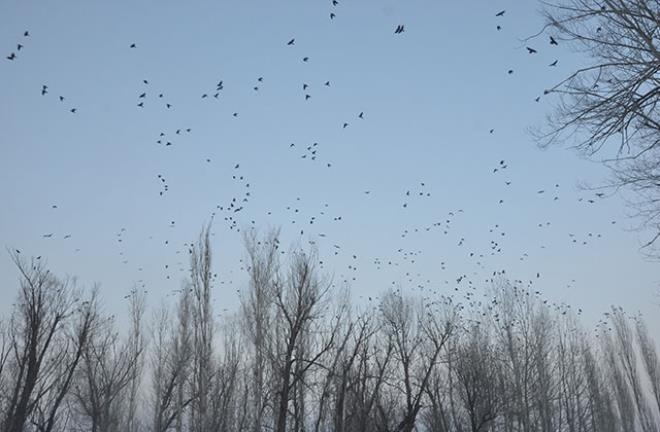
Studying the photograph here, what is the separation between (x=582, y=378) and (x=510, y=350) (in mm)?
8822

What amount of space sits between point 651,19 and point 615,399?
39.9 m

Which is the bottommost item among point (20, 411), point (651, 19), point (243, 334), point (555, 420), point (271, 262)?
point (20, 411)

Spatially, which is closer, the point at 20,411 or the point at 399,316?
the point at 20,411

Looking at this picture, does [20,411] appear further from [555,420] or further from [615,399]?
[615,399]

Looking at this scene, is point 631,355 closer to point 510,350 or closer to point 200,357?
point 510,350

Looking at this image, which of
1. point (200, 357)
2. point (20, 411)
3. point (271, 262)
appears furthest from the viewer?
point (271, 262)

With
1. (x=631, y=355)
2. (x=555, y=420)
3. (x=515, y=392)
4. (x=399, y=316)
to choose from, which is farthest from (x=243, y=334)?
(x=631, y=355)

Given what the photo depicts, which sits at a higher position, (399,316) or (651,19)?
(399,316)

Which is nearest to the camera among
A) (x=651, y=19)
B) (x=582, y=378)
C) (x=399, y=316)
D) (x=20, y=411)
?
(x=651, y=19)

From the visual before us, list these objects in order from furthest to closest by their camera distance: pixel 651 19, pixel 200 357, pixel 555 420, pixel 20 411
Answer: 1. pixel 555 420
2. pixel 200 357
3. pixel 20 411
4. pixel 651 19

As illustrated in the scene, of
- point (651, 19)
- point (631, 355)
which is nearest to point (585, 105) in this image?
point (651, 19)

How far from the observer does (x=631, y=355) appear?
37688 millimetres

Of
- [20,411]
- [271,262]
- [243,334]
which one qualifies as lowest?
[20,411]

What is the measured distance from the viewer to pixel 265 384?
21.3m
